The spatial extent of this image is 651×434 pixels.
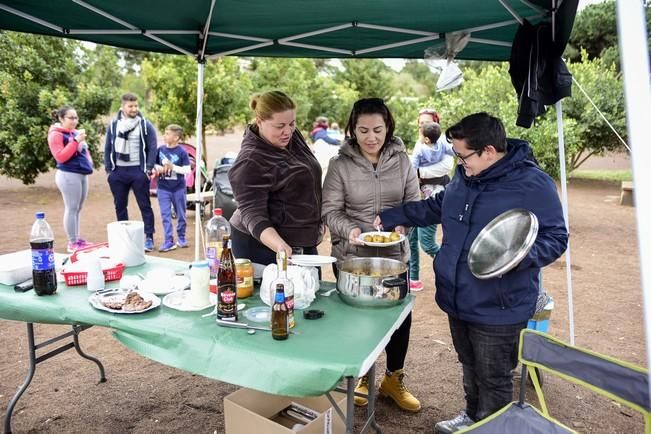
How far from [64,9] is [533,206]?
9.77 ft

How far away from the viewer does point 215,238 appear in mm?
2504

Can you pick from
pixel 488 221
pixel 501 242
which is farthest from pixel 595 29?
pixel 501 242

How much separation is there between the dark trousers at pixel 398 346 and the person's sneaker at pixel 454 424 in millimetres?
384

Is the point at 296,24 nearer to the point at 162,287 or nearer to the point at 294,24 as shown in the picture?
the point at 294,24

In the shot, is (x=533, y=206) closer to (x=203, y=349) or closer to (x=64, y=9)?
(x=203, y=349)

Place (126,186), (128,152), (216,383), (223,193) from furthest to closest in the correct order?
1. (223,193)
2. (126,186)
3. (128,152)
4. (216,383)

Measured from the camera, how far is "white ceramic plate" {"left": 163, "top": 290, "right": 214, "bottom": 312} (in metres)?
2.07

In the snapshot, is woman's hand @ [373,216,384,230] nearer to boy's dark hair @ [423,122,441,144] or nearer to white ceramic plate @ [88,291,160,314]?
white ceramic plate @ [88,291,160,314]

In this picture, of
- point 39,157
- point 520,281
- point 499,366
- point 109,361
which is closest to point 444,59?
point 520,281

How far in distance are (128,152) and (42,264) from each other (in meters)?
4.06

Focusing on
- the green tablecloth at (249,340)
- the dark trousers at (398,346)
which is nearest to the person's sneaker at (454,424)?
the dark trousers at (398,346)

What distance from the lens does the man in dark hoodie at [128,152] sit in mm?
5898

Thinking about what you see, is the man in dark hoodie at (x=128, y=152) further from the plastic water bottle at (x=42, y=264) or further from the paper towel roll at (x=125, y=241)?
the plastic water bottle at (x=42, y=264)

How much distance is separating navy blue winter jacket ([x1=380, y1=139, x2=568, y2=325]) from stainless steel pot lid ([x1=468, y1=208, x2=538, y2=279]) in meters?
0.07
